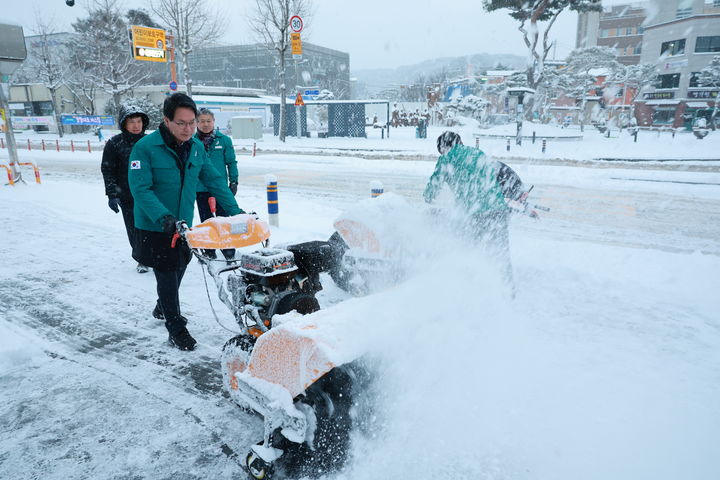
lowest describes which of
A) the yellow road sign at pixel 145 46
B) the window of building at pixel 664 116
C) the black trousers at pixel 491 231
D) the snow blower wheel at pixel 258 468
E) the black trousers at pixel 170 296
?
the snow blower wheel at pixel 258 468

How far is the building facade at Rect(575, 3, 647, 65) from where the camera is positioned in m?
70.1

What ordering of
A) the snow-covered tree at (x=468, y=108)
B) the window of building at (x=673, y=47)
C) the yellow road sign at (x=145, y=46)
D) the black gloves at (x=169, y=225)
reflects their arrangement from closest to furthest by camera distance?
the black gloves at (x=169, y=225) < the yellow road sign at (x=145, y=46) < the snow-covered tree at (x=468, y=108) < the window of building at (x=673, y=47)

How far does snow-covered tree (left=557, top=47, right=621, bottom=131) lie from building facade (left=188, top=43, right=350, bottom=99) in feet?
132

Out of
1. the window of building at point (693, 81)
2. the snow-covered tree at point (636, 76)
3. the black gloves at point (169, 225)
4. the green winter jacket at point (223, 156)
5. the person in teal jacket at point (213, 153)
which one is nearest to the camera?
the black gloves at point (169, 225)

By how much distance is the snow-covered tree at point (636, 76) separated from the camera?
4388 centimetres

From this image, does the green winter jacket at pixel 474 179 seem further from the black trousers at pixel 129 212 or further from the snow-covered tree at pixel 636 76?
the snow-covered tree at pixel 636 76

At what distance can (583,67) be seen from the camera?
4662 cm

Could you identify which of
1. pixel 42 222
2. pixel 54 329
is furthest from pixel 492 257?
pixel 42 222

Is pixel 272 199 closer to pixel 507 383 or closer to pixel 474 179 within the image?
pixel 474 179

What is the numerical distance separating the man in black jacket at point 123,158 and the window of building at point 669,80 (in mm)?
55470

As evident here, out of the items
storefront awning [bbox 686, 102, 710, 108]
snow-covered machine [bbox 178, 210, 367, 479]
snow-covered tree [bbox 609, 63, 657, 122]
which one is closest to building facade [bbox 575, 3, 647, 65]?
snow-covered tree [bbox 609, 63, 657, 122]

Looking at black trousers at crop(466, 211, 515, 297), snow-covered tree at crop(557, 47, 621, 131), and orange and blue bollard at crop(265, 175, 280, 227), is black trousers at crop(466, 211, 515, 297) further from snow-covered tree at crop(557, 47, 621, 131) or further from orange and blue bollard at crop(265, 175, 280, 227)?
snow-covered tree at crop(557, 47, 621, 131)

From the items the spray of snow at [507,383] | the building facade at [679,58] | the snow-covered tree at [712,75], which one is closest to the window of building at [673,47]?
the building facade at [679,58]

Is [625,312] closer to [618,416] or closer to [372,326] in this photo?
[618,416]
